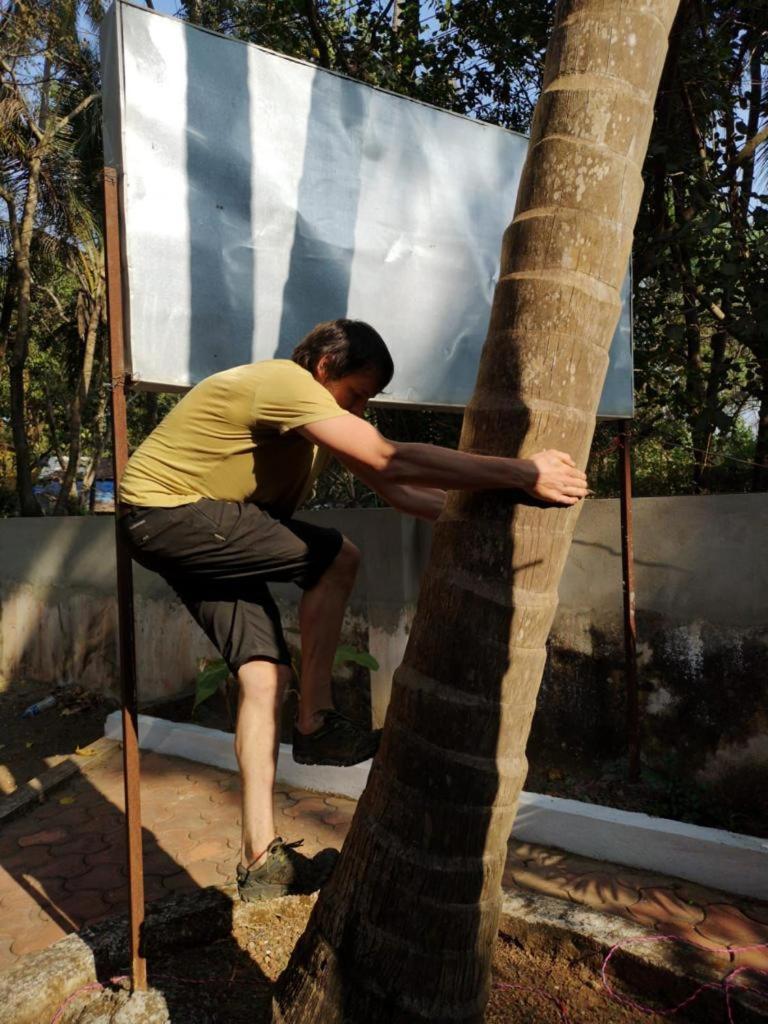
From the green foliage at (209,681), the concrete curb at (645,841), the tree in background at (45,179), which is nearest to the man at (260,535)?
the concrete curb at (645,841)

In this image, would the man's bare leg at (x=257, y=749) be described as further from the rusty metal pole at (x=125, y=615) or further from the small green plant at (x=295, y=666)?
the small green plant at (x=295, y=666)

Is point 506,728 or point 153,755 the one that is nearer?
point 506,728

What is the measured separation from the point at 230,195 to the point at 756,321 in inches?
149

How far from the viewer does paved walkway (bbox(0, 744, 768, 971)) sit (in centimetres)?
336

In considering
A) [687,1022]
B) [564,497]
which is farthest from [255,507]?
[687,1022]

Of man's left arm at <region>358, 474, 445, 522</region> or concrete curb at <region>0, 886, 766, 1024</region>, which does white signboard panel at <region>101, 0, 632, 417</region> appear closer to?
man's left arm at <region>358, 474, 445, 522</region>

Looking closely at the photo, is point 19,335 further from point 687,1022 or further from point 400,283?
point 687,1022

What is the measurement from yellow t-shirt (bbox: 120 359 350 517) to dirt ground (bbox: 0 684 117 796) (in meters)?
4.01

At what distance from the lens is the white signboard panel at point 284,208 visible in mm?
3057

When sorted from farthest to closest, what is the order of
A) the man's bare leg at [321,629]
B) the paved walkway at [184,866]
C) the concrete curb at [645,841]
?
the concrete curb at [645,841]
the paved walkway at [184,866]
the man's bare leg at [321,629]

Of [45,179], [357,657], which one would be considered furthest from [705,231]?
[45,179]

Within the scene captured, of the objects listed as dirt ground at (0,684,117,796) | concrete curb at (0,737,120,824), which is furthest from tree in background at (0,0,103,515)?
concrete curb at (0,737,120,824)

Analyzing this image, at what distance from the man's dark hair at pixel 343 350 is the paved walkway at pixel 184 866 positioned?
2289mm

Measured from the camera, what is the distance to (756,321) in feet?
18.4
